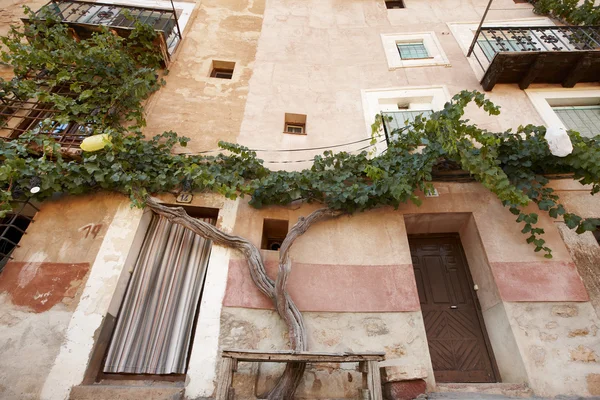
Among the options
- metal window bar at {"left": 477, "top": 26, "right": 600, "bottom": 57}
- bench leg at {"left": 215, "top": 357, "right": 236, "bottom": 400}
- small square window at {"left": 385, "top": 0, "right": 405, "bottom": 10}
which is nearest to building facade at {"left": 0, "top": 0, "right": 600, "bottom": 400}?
metal window bar at {"left": 477, "top": 26, "right": 600, "bottom": 57}

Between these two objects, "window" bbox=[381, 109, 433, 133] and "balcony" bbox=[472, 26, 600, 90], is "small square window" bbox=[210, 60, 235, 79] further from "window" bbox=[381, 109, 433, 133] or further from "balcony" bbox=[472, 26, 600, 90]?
"balcony" bbox=[472, 26, 600, 90]

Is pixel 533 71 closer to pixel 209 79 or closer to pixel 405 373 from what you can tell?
pixel 405 373

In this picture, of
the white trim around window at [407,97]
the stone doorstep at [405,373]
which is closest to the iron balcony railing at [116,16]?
the white trim around window at [407,97]

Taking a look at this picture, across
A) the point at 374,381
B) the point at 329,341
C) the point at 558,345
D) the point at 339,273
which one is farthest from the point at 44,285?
the point at 558,345

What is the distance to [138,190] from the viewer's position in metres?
4.42

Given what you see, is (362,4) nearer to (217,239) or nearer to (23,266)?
(217,239)

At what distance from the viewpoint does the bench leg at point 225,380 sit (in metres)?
2.72

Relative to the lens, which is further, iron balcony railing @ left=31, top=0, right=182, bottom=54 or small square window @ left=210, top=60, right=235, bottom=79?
small square window @ left=210, top=60, right=235, bottom=79

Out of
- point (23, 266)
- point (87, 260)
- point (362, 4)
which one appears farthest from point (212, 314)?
point (362, 4)

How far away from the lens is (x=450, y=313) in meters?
4.34

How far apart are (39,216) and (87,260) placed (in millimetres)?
1151

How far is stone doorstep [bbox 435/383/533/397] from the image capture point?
10.7ft

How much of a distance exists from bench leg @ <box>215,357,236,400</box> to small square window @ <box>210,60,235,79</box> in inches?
245

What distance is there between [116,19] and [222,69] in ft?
8.49
